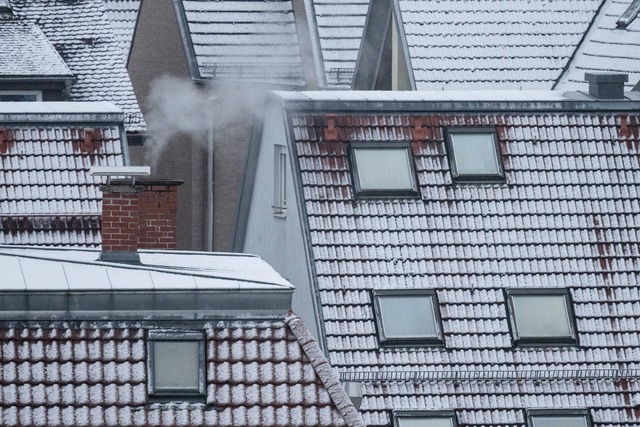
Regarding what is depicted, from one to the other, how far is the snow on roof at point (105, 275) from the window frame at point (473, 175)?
5.62 m

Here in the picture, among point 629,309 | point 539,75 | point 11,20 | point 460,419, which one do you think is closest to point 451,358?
point 460,419

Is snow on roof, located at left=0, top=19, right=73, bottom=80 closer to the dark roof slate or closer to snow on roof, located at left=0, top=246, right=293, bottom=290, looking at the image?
snow on roof, located at left=0, top=246, right=293, bottom=290


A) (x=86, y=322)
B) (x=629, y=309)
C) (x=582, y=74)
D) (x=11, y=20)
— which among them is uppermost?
(x=11, y=20)

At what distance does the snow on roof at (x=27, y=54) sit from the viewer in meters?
34.7

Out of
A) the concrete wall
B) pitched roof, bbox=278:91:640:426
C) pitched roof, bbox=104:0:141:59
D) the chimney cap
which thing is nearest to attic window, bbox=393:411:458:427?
pitched roof, bbox=278:91:640:426

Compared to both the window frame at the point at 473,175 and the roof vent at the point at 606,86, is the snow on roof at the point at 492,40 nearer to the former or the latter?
the roof vent at the point at 606,86

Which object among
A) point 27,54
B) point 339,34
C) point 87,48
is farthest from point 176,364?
point 87,48

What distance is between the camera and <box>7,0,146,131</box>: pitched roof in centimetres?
3666

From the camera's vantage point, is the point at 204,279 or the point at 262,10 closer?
the point at 204,279

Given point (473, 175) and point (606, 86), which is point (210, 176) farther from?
point (473, 175)

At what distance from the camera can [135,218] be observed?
65.1ft

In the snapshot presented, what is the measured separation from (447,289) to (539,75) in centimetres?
945

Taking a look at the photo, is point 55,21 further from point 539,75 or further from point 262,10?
point 539,75

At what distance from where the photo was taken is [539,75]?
31.5m
